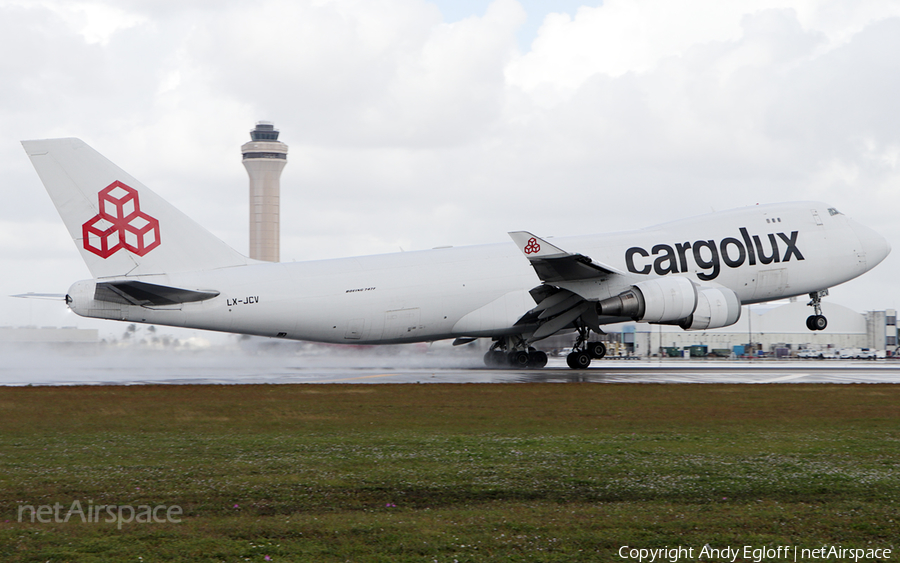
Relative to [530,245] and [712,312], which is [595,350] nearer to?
[712,312]

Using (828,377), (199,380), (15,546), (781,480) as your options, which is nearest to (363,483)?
(15,546)

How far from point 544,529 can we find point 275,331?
22646mm

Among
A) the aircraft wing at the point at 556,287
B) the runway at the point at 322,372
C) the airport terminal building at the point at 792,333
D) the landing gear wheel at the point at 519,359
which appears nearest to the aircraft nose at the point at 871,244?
the runway at the point at 322,372

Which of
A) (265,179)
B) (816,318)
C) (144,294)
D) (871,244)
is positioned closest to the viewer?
(144,294)

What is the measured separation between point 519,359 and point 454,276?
15.6 feet

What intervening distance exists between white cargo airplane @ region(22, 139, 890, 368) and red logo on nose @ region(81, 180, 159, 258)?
0.11 ft

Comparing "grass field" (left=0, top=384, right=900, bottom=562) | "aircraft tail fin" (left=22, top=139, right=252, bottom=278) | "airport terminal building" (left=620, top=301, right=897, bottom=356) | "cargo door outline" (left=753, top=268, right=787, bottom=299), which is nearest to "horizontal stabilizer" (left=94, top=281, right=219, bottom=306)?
"aircraft tail fin" (left=22, top=139, right=252, bottom=278)

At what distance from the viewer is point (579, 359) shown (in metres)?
32.7

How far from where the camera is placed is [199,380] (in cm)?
2675

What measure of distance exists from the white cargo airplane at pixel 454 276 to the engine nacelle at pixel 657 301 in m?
0.05

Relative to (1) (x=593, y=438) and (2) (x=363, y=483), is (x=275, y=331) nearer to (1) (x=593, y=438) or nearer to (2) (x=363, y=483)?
(1) (x=593, y=438)

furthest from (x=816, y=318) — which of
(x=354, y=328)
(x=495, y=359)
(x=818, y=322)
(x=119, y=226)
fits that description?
(x=119, y=226)

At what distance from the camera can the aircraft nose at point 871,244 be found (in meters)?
36.2

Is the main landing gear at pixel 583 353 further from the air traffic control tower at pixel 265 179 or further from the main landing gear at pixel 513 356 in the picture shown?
the air traffic control tower at pixel 265 179
